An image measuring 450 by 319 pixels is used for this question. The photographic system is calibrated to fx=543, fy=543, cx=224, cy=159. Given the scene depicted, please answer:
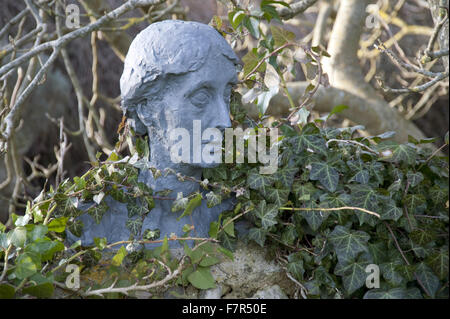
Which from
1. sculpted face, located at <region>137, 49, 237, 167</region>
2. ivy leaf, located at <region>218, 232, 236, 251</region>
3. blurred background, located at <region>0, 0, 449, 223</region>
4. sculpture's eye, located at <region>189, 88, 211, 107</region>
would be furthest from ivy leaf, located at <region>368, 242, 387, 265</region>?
blurred background, located at <region>0, 0, 449, 223</region>

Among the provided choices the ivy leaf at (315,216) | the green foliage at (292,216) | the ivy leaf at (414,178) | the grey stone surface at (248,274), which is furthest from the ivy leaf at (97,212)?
the ivy leaf at (414,178)

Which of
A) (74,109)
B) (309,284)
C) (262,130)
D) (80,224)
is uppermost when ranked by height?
(262,130)

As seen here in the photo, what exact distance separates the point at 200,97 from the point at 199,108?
3 centimetres

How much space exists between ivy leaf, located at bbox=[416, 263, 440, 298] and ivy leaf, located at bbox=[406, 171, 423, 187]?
0.82ft

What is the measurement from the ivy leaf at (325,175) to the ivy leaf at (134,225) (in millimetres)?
538

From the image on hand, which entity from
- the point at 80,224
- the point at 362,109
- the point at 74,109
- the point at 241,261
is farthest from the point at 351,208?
the point at 74,109

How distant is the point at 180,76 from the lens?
154 cm

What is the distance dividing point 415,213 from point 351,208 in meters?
0.31

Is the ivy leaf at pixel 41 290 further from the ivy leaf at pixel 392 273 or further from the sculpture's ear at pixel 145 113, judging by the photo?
the ivy leaf at pixel 392 273

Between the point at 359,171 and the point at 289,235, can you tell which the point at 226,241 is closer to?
the point at 289,235

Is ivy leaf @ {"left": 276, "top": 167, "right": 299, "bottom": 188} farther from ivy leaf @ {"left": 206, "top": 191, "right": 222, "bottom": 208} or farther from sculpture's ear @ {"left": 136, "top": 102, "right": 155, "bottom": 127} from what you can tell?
sculpture's ear @ {"left": 136, "top": 102, "right": 155, "bottom": 127}

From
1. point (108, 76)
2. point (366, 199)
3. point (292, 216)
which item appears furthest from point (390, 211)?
point (108, 76)

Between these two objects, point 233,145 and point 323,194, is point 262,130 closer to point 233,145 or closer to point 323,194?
point 233,145
